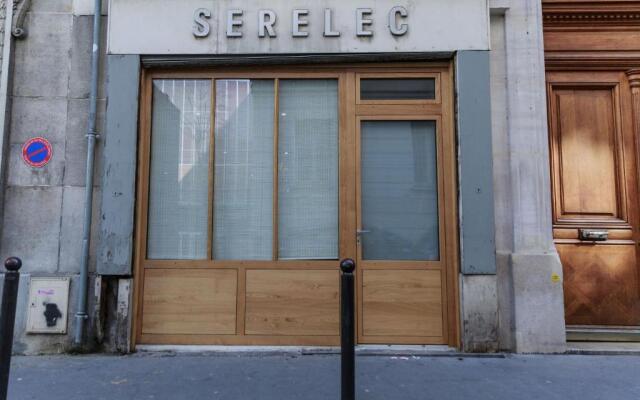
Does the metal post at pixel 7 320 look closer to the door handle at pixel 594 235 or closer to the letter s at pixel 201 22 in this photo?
the letter s at pixel 201 22

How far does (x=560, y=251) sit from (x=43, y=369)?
229 inches

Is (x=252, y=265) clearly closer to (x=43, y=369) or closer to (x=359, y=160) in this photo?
(x=359, y=160)

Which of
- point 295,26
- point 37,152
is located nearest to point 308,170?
point 295,26

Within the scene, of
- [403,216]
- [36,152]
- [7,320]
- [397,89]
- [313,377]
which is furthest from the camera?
[397,89]

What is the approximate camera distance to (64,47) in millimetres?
5207

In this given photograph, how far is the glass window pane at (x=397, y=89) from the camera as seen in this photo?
5.26 meters

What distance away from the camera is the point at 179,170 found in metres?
5.27

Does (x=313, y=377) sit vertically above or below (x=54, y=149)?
below

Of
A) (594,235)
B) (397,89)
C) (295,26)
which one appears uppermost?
(295,26)

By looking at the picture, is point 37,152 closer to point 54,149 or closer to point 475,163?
point 54,149

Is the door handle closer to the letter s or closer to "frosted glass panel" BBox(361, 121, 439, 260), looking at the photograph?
"frosted glass panel" BBox(361, 121, 439, 260)

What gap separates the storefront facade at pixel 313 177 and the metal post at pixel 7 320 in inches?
79.6

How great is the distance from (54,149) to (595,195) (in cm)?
650

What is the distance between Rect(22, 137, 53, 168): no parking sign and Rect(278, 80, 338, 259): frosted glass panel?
2.69 meters
